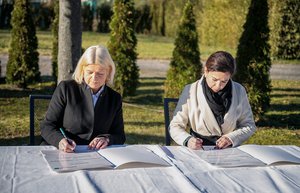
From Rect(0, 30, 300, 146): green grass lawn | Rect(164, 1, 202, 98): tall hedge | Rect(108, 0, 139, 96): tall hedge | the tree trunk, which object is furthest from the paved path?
the tree trunk

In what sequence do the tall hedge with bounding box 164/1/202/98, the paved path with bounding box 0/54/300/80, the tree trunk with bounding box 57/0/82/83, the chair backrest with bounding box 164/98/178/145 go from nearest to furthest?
the chair backrest with bounding box 164/98/178/145
the tree trunk with bounding box 57/0/82/83
the tall hedge with bounding box 164/1/202/98
the paved path with bounding box 0/54/300/80

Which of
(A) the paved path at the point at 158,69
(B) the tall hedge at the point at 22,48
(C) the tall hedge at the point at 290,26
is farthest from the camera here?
(C) the tall hedge at the point at 290,26

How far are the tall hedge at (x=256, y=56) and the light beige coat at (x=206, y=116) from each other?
173 inches

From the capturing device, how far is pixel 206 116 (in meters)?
3.55

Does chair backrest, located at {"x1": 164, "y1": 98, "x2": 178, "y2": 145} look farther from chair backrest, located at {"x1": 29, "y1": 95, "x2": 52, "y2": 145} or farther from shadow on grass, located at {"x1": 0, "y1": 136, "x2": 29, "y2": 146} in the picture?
shadow on grass, located at {"x1": 0, "y1": 136, "x2": 29, "y2": 146}

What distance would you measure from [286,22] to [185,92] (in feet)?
47.1

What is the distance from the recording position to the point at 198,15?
2317 cm

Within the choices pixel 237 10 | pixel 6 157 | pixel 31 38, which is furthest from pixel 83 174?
pixel 237 10

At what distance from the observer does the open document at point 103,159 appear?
246 centimetres

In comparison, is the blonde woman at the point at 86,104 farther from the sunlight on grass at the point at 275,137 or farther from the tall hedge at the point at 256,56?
the tall hedge at the point at 256,56

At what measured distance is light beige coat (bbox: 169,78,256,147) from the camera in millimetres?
3553

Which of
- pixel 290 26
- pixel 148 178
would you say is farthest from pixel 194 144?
pixel 290 26

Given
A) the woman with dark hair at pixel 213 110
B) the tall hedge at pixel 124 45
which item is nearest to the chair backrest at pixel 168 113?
the woman with dark hair at pixel 213 110

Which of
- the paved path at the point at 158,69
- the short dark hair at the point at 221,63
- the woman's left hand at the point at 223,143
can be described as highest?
the short dark hair at the point at 221,63
